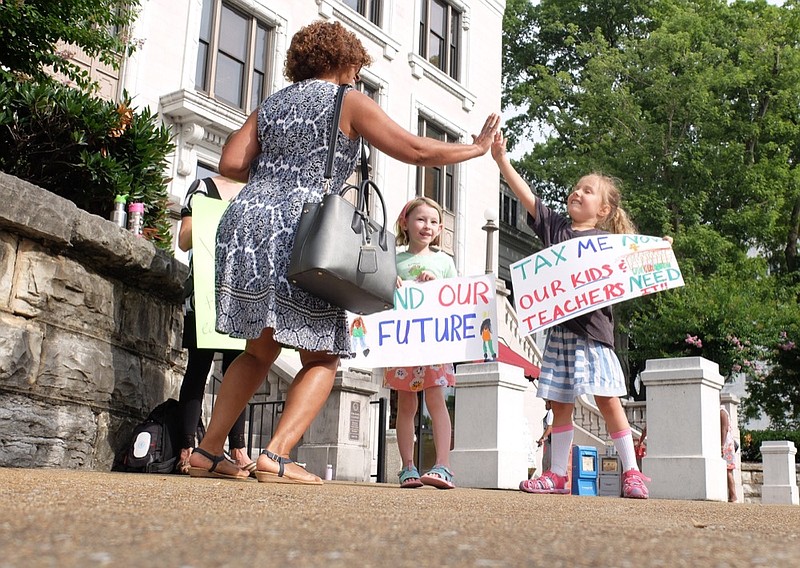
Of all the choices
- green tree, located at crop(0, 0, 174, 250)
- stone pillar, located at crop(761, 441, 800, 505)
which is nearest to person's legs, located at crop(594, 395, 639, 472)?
green tree, located at crop(0, 0, 174, 250)

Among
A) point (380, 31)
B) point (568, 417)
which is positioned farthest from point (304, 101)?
point (380, 31)

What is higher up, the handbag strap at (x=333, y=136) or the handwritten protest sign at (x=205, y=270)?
the handbag strap at (x=333, y=136)

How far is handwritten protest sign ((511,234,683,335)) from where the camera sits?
530 cm

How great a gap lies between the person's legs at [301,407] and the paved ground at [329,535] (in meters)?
1.03

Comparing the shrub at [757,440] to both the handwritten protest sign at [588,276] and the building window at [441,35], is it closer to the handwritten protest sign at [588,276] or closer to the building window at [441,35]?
the building window at [441,35]

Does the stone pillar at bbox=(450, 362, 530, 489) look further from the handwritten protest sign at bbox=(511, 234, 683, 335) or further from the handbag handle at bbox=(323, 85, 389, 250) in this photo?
the handbag handle at bbox=(323, 85, 389, 250)

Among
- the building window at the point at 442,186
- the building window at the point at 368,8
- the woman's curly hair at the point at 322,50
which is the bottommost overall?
the woman's curly hair at the point at 322,50

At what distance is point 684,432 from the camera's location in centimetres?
652

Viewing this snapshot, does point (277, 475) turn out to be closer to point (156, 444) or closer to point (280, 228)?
point (280, 228)

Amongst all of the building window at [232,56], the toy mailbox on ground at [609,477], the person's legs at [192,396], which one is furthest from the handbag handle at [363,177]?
the building window at [232,56]

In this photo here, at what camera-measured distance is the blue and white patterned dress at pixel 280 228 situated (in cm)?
357

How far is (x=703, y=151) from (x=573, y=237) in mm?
20724

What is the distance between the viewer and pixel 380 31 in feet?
64.7

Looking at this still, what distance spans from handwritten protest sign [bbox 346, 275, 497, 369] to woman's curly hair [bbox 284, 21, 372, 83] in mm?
1877
